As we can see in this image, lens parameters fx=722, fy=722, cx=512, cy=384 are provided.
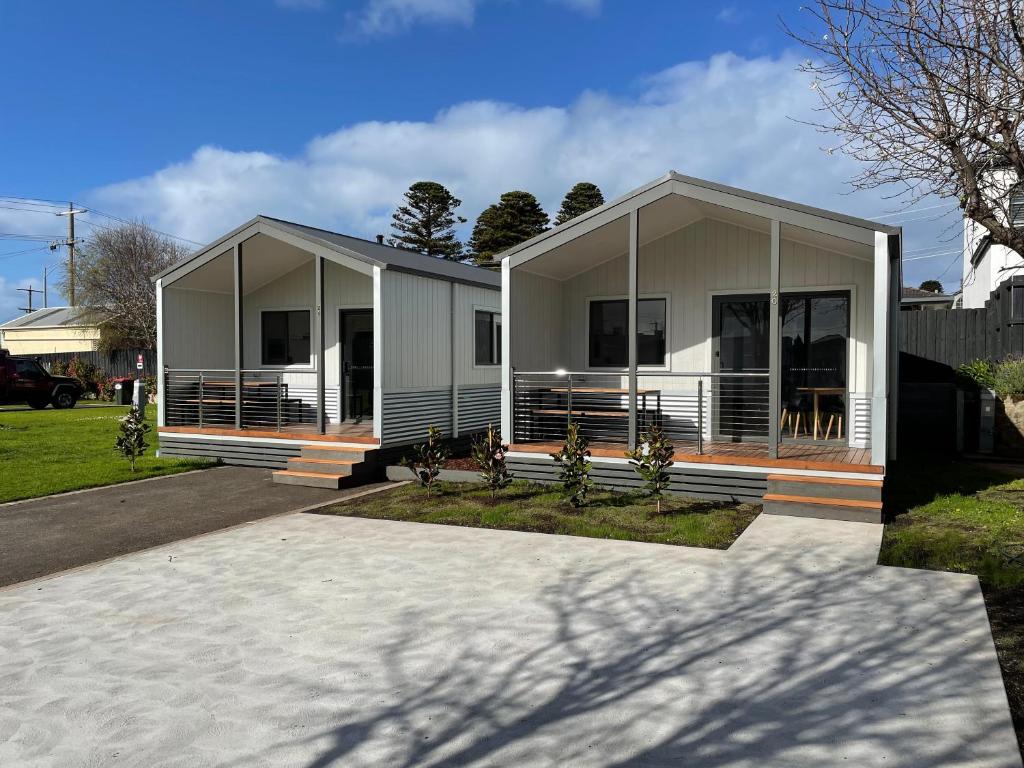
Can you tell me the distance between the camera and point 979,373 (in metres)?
11.8

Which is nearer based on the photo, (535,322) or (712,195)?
(712,195)

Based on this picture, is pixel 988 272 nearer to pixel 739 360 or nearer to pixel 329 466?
pixel 739 360

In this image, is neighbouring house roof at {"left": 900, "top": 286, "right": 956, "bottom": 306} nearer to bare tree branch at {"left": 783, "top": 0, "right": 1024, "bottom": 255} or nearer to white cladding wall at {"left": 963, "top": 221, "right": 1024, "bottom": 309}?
white cladding wall at {"left": 963, "top": 221, "right": 1024, "bottom": 309}

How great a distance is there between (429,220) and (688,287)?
2797cm

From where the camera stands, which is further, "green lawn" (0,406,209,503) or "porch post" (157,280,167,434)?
"porch post" (157,280,167,434)

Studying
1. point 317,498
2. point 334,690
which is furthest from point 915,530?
point 317,498

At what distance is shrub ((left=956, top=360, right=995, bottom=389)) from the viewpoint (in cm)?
1145

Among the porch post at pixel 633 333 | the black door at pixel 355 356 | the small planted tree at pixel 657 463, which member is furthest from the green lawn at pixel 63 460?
the small planted tree at pixel 657 463

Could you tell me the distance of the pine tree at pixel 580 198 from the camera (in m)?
34.8

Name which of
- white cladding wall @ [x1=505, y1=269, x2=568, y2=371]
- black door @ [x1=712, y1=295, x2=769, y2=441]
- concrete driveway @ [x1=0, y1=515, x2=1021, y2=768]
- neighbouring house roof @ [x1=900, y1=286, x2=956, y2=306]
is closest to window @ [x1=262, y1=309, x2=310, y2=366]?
white cladding wall @ [x1=505, y1=269, x2=568, y2=371]

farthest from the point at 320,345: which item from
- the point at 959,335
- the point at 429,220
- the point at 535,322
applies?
the point at 429,220

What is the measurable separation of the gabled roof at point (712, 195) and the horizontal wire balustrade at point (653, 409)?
187 cm

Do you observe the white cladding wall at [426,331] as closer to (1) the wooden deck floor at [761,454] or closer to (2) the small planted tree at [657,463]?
(1) the wooden deck floor at [761,454]

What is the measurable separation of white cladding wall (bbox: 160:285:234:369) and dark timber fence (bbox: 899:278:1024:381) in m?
12.1
